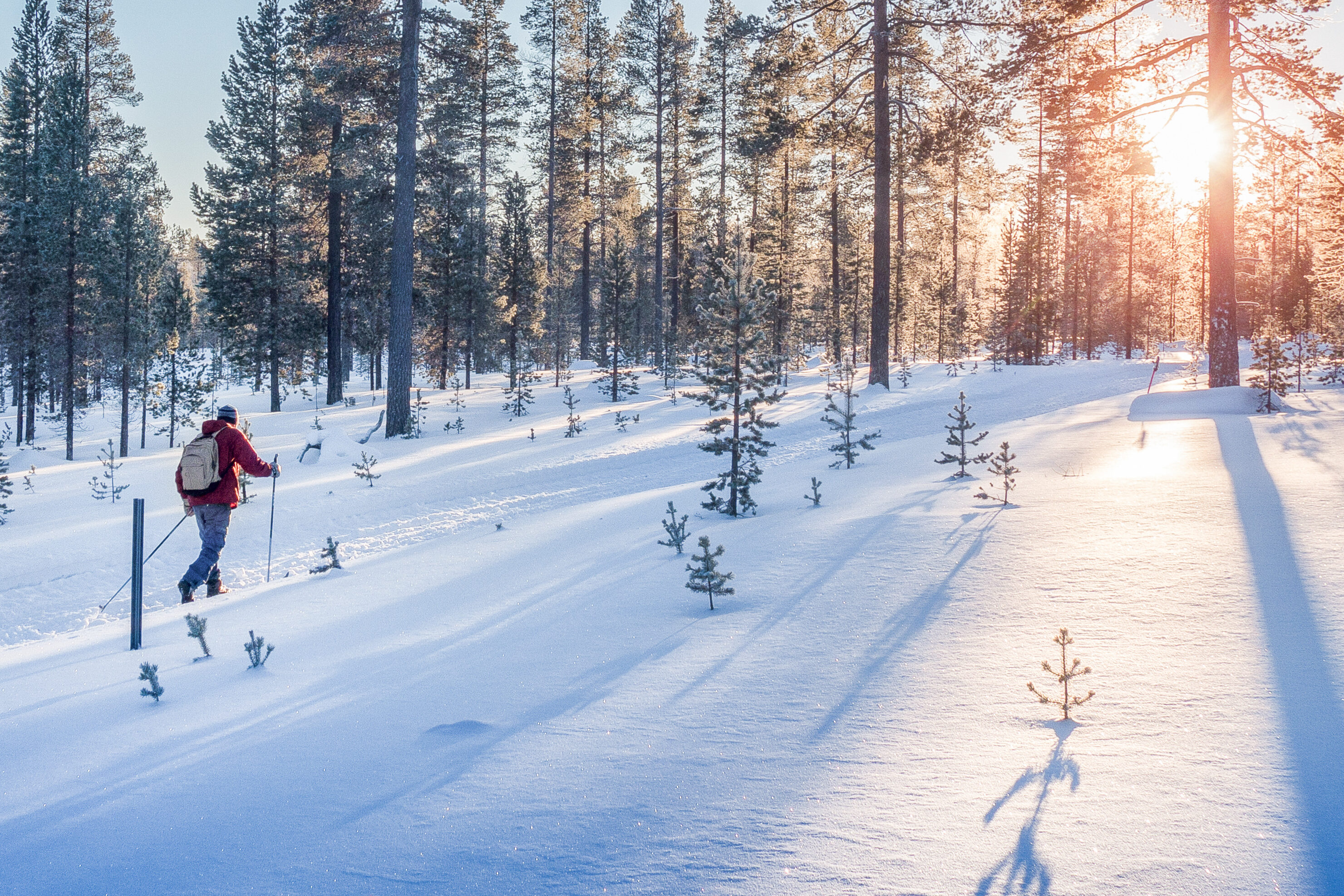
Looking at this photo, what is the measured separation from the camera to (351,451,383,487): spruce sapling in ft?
39.4

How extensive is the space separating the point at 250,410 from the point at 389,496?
18.8 metres

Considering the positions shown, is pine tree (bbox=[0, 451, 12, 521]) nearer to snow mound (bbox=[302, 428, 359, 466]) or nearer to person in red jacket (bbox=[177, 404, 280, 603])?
snow mound (bbox=[302, 428, 359, 466])

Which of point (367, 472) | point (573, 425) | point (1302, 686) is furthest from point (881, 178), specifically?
point (1302, 686)

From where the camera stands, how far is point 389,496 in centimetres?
1120

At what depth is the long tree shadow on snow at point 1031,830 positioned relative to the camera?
6.14 feet

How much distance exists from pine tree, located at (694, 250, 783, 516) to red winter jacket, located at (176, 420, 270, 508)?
14.8ft

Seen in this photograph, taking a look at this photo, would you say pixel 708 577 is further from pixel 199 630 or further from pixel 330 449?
pixel 330 449

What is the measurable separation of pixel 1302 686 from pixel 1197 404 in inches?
377

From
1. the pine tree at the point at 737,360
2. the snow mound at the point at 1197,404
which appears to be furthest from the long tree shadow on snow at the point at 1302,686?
the snow mound at the point at 1197,404

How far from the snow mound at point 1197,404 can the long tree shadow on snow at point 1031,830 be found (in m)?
9.54

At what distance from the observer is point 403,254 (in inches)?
657

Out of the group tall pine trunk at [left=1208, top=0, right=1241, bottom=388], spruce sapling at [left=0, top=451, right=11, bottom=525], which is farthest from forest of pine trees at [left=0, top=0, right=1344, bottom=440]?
spruce sapling at [left=0, top=451, right=11, bottom=525]

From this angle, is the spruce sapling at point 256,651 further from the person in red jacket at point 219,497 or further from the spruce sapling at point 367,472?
the spruce sapling at point 367,472

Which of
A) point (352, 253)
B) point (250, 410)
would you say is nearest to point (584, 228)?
point (352, 253)
